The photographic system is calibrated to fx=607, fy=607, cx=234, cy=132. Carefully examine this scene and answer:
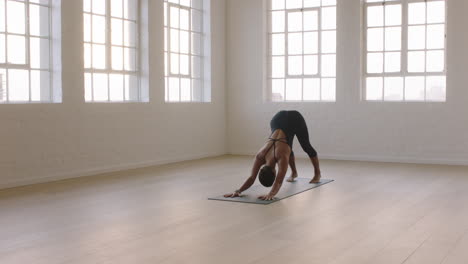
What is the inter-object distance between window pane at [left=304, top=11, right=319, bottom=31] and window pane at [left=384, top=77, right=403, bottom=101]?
1542mm

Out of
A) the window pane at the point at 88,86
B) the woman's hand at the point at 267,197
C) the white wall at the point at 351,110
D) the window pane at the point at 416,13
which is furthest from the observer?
the window pane at the point at 416,13

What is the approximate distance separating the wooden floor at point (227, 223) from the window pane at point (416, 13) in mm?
3016

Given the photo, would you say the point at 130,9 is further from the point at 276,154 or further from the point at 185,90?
the point at 276,154

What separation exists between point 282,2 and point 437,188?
16.6 ft

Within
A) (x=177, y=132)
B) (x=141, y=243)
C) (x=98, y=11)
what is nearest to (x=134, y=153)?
(x=177, y=132)

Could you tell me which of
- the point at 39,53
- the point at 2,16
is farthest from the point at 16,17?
the point at 39,53

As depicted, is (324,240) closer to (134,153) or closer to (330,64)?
(134,153)

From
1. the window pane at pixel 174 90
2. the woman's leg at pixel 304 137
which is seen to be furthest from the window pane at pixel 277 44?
the woman's leg at pixel 304 137

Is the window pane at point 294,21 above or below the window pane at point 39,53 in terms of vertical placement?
above

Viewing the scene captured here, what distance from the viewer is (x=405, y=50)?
31.8 ft

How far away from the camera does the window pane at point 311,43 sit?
10.4 metres

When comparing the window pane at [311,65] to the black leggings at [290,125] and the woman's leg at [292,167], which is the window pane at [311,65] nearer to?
the woman's leg at [292,167]

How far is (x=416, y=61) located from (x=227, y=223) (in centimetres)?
591

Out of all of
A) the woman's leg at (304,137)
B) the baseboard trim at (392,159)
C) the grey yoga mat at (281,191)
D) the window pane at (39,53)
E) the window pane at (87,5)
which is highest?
the window pane at (87,5)
